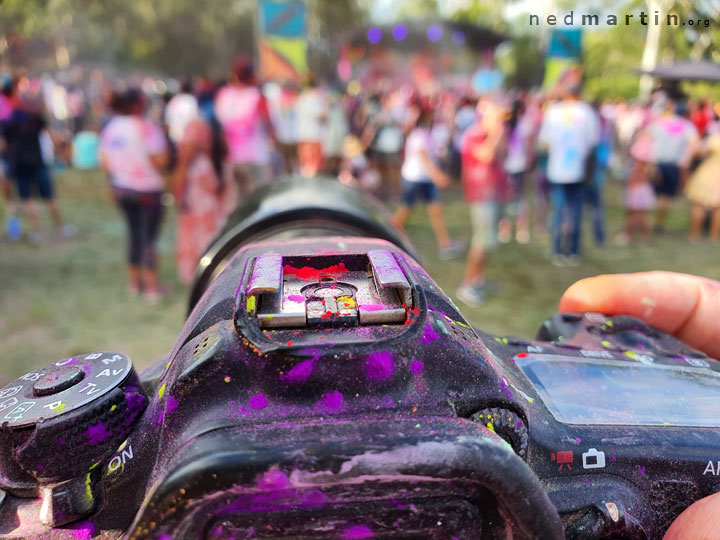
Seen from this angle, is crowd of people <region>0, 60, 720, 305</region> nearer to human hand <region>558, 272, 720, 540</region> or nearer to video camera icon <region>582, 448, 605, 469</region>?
human hand <region>558, 272, 720, 540</region>

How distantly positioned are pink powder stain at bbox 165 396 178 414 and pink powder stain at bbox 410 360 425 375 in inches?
15.1

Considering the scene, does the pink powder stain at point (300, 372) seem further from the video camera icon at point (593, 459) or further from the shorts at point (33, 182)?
the shorts at point (33, 182)

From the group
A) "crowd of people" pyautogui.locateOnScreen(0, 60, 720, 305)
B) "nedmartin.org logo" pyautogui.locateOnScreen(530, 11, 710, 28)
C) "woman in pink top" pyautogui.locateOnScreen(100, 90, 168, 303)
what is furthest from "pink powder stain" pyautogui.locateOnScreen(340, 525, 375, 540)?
"woman in pink top" pyautogui.locateOnScreen(100, 90, 168, 303)

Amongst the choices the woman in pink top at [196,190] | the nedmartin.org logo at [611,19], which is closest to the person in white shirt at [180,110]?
the woman in pink top at [196,190]

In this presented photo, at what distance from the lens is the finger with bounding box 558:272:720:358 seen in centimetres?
160

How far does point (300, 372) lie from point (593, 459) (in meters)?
0.60

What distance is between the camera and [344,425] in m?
0.78

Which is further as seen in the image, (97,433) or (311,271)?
(311,271)

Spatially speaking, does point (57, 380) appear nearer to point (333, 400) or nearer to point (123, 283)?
point (333, 400)

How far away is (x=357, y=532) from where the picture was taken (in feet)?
2.62

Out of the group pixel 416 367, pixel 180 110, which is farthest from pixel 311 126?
pixel 416 367

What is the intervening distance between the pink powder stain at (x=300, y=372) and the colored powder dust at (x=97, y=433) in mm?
388

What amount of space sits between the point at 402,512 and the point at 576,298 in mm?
1165

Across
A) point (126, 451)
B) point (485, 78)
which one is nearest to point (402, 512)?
point (126, 451)
